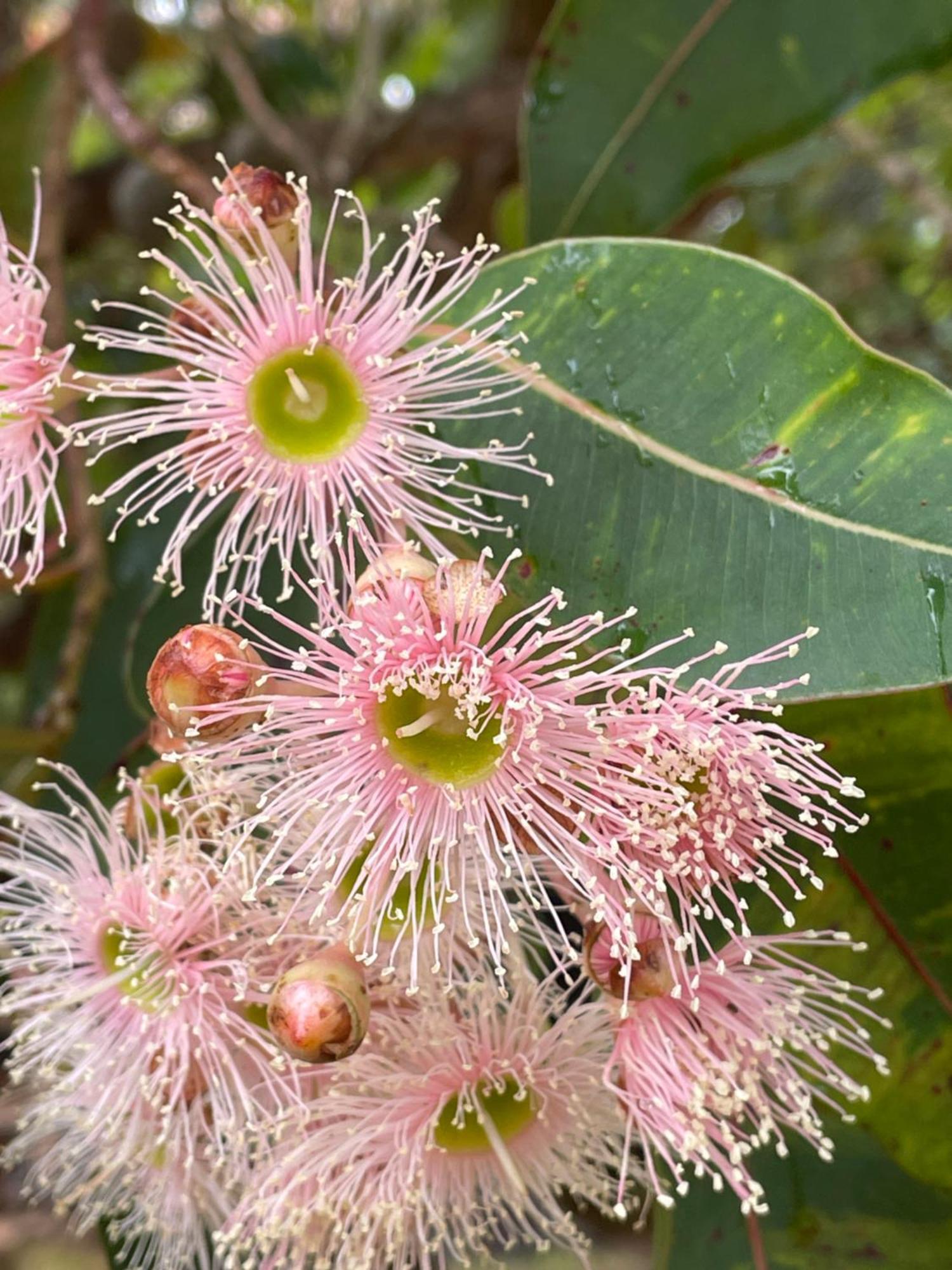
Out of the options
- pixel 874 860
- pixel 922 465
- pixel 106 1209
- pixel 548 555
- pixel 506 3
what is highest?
pixel 506 3

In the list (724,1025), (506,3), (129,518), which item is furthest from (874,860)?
(506,3)

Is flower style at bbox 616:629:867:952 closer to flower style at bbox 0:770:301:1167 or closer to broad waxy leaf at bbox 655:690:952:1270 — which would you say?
broad waxy leaf at bbox 655:690:952:1270

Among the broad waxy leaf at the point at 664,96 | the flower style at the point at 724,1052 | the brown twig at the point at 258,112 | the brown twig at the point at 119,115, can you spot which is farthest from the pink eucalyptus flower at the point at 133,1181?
the brown twig at the point at 258,112

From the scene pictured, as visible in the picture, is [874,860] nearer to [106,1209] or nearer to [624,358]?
[624,358]

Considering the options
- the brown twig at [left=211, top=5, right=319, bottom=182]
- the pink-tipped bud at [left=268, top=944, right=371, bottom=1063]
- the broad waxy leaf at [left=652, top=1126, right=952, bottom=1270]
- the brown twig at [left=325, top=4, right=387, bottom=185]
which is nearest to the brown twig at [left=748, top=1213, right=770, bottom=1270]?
the broad waxy leaf at [left=652, top=1126, right=952, bottom=1270]

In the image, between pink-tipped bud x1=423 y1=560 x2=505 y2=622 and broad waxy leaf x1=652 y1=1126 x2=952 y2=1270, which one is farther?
broad waxy leaf x1=652 y1=1126 x2=952 y2=1270

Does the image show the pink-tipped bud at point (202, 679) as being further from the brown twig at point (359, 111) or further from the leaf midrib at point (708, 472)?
the brown twig at point (359, 111)
